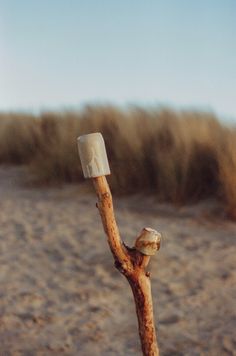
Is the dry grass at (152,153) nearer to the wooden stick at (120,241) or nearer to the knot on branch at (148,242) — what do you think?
the wooden stick at (120,241)

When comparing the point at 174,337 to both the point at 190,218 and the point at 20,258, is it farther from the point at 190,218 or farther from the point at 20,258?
the point at 190,218

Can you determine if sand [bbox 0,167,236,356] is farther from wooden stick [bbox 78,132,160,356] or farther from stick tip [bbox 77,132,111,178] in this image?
stick tip [bbox 77,132,111,178]

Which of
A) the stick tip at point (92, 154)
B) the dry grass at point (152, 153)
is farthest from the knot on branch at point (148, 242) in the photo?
the dry grass at point (152, 153)

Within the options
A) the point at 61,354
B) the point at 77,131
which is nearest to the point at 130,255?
the point at 61,354

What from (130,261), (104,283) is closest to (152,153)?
(104,283)

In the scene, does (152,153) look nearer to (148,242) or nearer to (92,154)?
(148,242)

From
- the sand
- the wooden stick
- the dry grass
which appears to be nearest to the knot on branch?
the wooden stick
